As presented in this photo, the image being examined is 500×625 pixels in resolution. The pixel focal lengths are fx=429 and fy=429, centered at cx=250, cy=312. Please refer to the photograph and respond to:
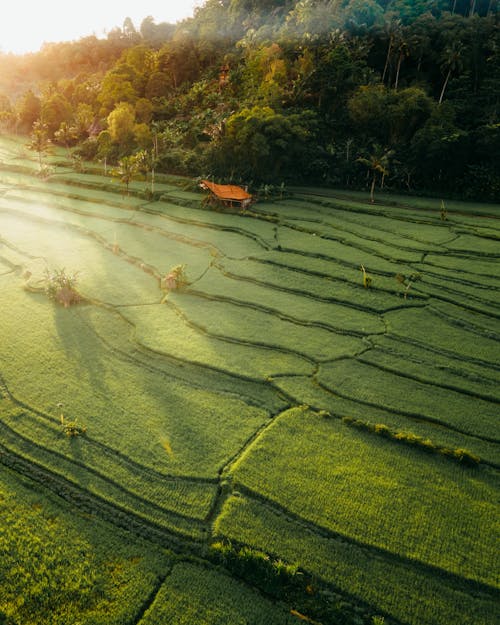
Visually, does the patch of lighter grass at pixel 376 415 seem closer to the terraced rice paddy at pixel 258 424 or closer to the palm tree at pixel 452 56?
the terraced rice paddy at pixel 258 424

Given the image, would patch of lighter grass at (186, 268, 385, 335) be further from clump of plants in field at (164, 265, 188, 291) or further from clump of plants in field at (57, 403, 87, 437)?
clump of plants in field at (57, 403, 87, 437)

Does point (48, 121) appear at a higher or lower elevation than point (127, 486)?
higher

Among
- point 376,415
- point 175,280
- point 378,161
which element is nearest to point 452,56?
point 378,161

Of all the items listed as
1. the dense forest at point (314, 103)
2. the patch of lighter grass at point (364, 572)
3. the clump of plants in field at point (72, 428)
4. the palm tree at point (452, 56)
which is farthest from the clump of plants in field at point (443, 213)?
the clump of plants in field at point (72, 428)

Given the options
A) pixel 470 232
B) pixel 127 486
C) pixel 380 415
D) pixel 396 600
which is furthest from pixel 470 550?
pixel 470 232

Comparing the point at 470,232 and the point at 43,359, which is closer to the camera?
the point at 43,359

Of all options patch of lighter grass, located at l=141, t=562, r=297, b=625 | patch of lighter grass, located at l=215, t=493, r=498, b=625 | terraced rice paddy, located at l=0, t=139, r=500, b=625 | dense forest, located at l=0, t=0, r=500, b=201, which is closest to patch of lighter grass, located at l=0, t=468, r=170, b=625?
terraced rice paddy, located at l=0, t=139, r=500, b=625

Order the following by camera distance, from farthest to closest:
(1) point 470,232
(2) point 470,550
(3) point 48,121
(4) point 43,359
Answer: (3) point 48,121
(1) point 470,232
(4) point 43,359
(2) point 470,550

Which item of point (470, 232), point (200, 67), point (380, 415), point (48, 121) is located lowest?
point (380, 415)

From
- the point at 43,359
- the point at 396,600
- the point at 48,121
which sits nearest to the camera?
the point at 396,600

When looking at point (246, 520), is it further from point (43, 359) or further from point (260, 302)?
point (260, 302)
